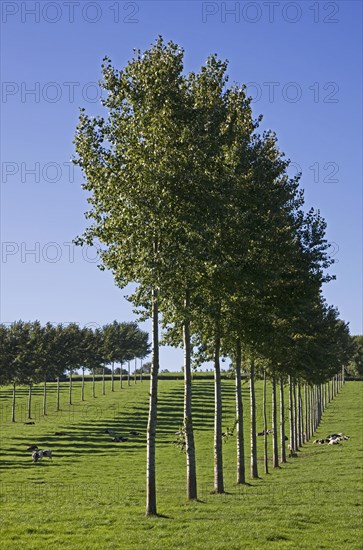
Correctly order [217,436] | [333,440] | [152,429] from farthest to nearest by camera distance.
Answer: [333,440], [217,436], [152,429]

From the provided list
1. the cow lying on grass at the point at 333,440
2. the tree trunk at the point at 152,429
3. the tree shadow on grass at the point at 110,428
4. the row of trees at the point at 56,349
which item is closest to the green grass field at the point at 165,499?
the tree shadow on grass at the point at 110,428

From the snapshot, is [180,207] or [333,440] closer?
[180,207]

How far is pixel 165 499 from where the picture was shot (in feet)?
111

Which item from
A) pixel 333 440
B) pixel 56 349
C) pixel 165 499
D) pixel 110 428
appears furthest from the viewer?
pixel 56 349

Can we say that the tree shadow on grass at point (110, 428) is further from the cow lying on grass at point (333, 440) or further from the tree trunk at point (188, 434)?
the tree trunk at point (188, 434)

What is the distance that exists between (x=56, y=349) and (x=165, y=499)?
88.8 m

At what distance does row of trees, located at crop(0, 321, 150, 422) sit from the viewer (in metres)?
105

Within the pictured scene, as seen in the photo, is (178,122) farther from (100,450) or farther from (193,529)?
(100,450)

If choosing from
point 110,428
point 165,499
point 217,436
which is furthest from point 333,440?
point 165,499

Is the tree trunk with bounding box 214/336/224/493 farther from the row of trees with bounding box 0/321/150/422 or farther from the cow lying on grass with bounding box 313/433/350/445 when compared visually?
the row of trees with bounding box 0/321/150/422

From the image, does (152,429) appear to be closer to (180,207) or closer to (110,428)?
(180,207)

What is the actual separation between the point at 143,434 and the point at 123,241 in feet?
216

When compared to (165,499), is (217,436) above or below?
above

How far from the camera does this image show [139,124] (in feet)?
98.1
